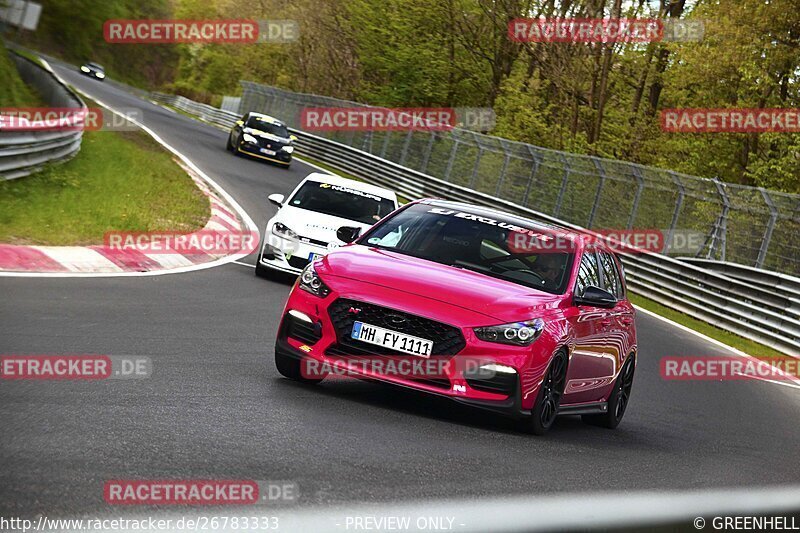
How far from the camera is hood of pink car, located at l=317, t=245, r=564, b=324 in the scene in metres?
7.65

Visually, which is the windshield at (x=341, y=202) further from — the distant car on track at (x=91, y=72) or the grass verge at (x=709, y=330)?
the distant car on track at (x=91, y=72)

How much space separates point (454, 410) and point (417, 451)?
2.05 m

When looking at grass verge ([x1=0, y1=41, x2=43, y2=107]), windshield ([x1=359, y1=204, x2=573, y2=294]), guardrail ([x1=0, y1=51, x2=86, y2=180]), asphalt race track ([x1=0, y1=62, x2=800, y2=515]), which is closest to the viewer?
asphalt race track ([x1=0, y1=62, x2=800, y2=515])

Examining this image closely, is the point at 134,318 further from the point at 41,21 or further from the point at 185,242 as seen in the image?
the point at 41,21

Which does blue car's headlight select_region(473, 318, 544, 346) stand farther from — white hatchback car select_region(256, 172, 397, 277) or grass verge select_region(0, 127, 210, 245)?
grass verge select_region(0, 127, 210, 245)

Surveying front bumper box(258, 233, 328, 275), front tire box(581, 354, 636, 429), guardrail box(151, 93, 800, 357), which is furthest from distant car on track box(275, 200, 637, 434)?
guardrail box(151, 93, 800, 357)

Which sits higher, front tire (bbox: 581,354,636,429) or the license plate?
the license plate

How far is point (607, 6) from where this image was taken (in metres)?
40.6

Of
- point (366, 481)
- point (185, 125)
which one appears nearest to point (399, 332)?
point (366, 481)

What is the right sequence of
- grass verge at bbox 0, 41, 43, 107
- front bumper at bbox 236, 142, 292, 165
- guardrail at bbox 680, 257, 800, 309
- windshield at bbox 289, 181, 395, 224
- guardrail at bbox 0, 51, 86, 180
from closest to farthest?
1. windshield at bbox 289, 181, 395, 224
2. guardrail at bbox 0, 51, 86, 180
3. guardrail at bbox 680, 257, 800, 309
4. grass verge at bbox 0, 41, 43, 107
5. front bumper at bbox 236, 142, 292, 165

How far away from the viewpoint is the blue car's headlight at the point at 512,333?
7.54 meters

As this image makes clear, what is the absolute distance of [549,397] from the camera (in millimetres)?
8039

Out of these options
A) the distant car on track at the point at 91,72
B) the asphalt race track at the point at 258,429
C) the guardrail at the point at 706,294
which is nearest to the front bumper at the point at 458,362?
the asphalt race track at the point at 258,429

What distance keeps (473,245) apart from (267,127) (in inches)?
1272
